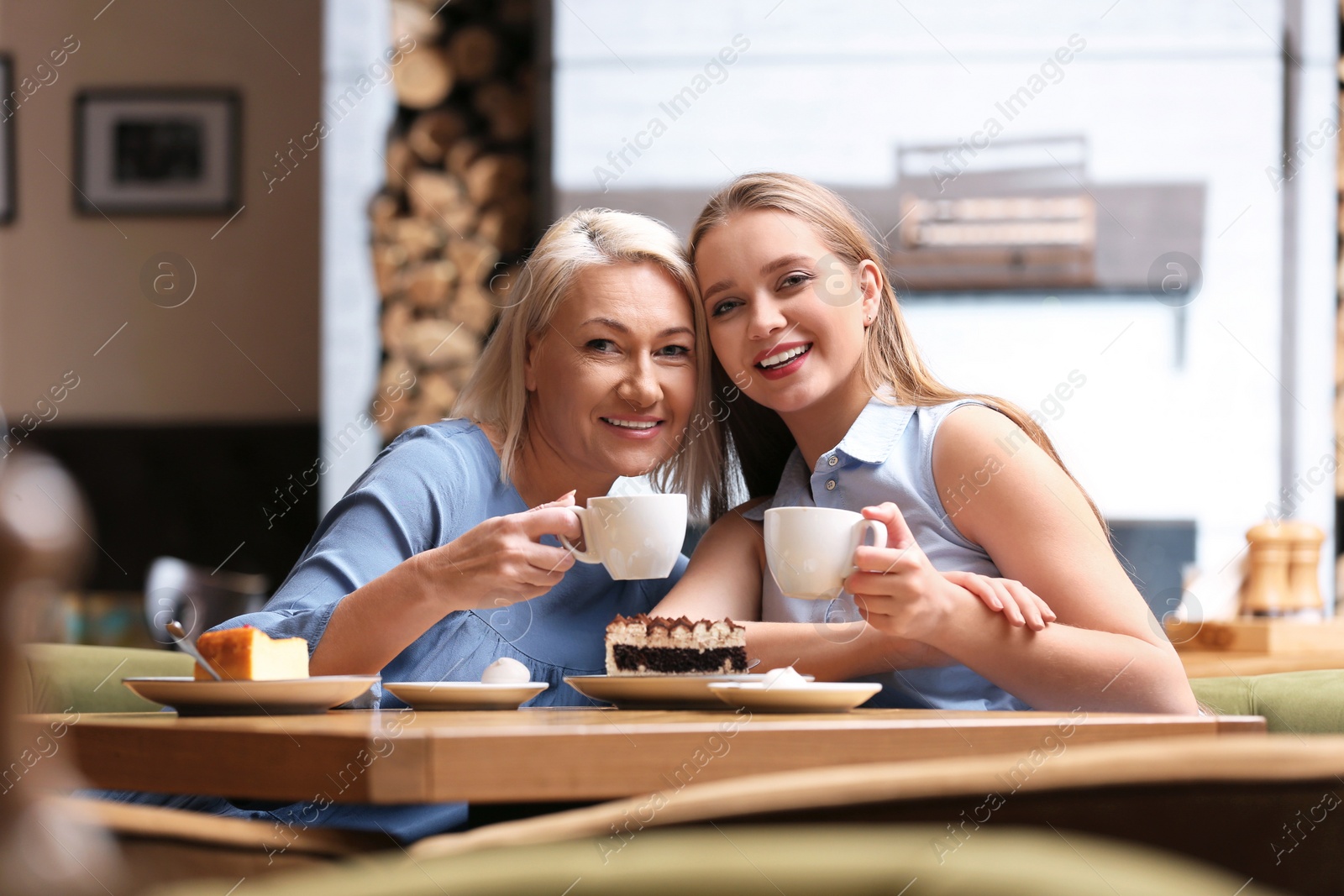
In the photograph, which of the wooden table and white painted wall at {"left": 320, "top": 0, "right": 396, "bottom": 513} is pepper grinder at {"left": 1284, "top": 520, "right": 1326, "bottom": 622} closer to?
the wooden table

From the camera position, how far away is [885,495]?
1.62 m

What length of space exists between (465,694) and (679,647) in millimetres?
227

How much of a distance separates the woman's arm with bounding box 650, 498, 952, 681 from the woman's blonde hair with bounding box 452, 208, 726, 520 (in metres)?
0.24

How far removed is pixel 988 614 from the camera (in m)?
1.26

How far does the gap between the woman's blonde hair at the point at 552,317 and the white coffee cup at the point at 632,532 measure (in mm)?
514

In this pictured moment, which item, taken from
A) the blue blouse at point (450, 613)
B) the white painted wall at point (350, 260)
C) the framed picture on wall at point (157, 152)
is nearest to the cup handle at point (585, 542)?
the blue blouse at point (450, 613)

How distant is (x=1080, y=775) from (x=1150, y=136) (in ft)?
12.3

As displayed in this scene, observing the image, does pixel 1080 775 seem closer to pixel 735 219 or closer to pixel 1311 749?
pixel 1311 749

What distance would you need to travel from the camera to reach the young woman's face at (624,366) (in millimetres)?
1763

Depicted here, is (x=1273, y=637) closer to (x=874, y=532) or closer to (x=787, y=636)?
(x=787, y=636)

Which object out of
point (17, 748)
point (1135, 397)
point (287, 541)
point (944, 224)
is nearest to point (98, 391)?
point (287, 541)

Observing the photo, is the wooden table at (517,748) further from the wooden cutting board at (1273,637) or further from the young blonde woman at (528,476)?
the wooden cutting board at (1273,637)

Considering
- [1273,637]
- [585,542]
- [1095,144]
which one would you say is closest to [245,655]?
[585,542]

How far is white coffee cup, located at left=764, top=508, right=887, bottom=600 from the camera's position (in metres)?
1.22
